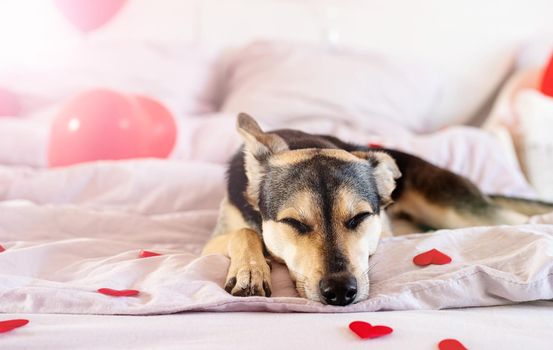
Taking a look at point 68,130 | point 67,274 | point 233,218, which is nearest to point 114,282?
point 67,274

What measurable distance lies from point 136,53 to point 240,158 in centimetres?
178

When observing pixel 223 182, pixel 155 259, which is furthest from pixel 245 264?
pixel 223 182

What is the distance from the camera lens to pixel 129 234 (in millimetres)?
1993

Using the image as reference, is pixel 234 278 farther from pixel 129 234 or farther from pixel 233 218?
pixel 129 234

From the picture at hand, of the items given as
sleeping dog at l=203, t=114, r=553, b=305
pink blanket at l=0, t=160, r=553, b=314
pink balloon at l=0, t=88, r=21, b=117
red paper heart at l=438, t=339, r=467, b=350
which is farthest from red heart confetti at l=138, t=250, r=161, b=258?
pink balloon at l=0, t=88, r=21, b=117

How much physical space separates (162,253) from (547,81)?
8.16ft

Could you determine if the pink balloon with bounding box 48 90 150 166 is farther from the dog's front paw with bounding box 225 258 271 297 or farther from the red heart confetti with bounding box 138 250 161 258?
the dog's front paw with bounding box 225 258 271 297

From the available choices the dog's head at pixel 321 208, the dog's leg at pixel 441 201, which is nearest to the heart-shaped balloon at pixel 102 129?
the dog's head at pixel 321 208

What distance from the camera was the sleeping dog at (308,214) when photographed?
1370mm

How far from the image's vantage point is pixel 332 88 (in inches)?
127

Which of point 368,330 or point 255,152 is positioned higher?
point 255,152

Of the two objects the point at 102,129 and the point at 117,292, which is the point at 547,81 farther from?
the point at 117,292

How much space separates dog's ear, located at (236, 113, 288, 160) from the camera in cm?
173

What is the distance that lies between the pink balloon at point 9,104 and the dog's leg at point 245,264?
7.06ft
